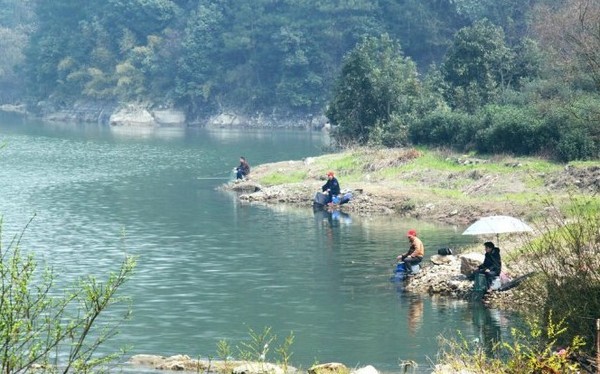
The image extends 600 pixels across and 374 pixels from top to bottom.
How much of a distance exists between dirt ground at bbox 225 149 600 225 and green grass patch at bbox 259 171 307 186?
334mm

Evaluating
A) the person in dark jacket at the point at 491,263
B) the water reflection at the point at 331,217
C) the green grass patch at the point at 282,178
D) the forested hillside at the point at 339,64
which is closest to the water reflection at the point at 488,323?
the person in dark jacket at the point at 491,263

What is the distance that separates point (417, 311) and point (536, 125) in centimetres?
2534

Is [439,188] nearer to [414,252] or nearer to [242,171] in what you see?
[242,171]

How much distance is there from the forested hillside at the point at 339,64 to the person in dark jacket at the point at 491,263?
16603 mm

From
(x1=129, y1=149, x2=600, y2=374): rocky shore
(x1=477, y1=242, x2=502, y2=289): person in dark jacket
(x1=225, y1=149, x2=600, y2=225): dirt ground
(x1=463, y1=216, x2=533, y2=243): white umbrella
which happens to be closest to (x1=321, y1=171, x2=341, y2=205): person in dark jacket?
(x1=129, y1=149, x2=600, y2=374): rocky shore

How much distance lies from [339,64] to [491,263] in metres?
108

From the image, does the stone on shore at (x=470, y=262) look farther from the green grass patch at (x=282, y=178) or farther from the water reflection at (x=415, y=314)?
the green grass patch at (x=282, y=178)

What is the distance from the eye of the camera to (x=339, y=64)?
452 ft

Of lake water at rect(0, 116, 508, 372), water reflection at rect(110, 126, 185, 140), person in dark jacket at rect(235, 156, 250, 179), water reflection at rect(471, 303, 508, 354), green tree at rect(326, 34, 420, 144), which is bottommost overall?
water reflection at rect(110, 126, 185, 140)

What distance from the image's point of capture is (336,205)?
175 feet

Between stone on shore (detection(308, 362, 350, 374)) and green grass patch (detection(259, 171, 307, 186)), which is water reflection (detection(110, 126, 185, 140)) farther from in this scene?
stone on shore (detection(308, 362, 350, 374))

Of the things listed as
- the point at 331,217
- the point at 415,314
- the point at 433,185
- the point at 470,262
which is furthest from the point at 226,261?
the point at 433,185

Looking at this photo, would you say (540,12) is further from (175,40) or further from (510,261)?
(510,261)

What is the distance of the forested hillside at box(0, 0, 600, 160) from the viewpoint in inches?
2404
